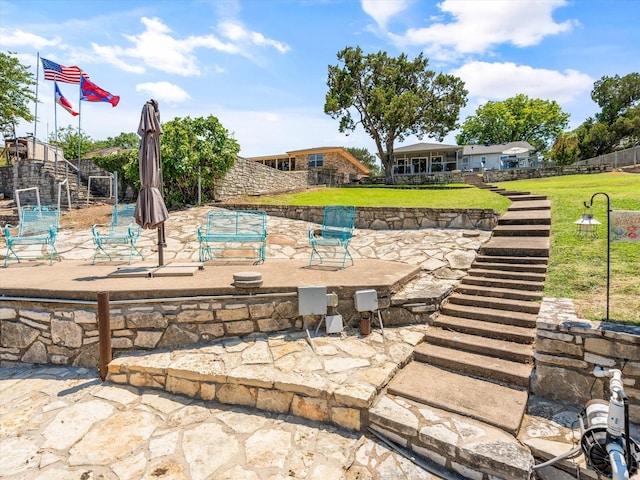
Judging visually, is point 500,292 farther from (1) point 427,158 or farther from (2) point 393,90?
(1) point 427,158

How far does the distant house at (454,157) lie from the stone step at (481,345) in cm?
2979

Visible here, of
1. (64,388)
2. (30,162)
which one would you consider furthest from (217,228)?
(30,162)

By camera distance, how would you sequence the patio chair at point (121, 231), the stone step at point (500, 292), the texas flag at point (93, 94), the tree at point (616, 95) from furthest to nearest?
the tree at point (616, 95)
the texas flag at point (93, 94)
the patio chair at point (121, 231)
the stone step at point (500, 292)

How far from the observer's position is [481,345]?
3.94 metres

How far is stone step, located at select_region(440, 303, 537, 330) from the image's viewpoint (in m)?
4.17

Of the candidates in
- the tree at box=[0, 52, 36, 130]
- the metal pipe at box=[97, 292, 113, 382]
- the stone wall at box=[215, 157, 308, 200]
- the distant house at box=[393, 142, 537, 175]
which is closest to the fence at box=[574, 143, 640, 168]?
the distant house at box=[393, 142, 537, 175]

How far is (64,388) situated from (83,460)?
138cm

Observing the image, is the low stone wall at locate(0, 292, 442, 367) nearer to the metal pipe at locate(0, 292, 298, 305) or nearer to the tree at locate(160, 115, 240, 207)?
the metal pipe at locate(0, 292, 298, 305)

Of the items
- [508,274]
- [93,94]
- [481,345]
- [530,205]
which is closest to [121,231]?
[481,345]

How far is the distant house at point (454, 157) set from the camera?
32.2 metres

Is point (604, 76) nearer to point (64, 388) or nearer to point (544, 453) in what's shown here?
point (544, 453)

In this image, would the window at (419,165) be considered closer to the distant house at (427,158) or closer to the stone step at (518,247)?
the distant house at (427,158)

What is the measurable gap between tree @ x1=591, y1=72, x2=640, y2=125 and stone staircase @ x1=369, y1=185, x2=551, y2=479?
37896 millimetres

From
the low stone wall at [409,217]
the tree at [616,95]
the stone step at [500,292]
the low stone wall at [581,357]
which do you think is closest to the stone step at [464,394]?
the low stone wall at [581,357]
